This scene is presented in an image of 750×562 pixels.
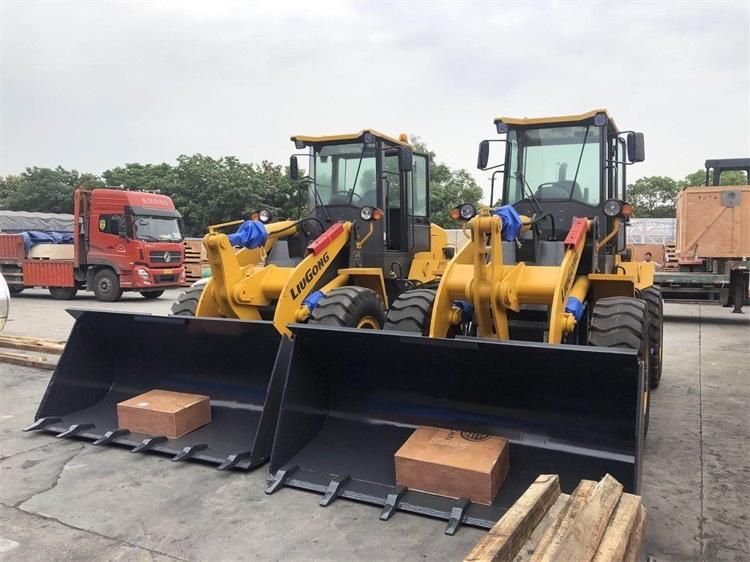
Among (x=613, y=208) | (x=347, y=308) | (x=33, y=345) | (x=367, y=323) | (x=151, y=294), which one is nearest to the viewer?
(x=613, y=208)

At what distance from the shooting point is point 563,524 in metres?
2.64

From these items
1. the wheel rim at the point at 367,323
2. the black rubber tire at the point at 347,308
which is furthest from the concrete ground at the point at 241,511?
the wheel rim at the point at 367,323

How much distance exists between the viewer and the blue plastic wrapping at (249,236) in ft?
18.5

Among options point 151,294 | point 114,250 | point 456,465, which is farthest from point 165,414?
point 151,294

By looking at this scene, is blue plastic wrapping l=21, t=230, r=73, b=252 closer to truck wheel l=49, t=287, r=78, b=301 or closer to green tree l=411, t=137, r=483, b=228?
truck wheel l=49, t=287, r=78, b=301

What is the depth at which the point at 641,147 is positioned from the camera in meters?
5.68

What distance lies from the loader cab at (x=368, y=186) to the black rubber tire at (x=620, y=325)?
295cm

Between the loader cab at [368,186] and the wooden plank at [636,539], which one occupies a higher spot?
the loader cab at [368,186]

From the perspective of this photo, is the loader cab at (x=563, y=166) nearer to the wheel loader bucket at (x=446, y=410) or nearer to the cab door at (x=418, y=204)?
the cab door at (x=418, y=204)

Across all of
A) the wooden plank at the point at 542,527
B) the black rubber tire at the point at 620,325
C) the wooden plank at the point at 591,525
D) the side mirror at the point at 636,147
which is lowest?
the wooden plank at the point at 542,527

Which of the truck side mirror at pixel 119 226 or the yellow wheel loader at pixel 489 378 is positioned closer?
the yellow wheel loader at pixel 489 378

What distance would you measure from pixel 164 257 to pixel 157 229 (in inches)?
31.5

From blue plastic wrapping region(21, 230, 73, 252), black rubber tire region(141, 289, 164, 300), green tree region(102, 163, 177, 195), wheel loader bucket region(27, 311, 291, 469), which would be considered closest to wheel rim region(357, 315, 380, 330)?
wheel loader bucket region(27, 311, 291, 469)

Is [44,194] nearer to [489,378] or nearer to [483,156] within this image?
[483,156]
